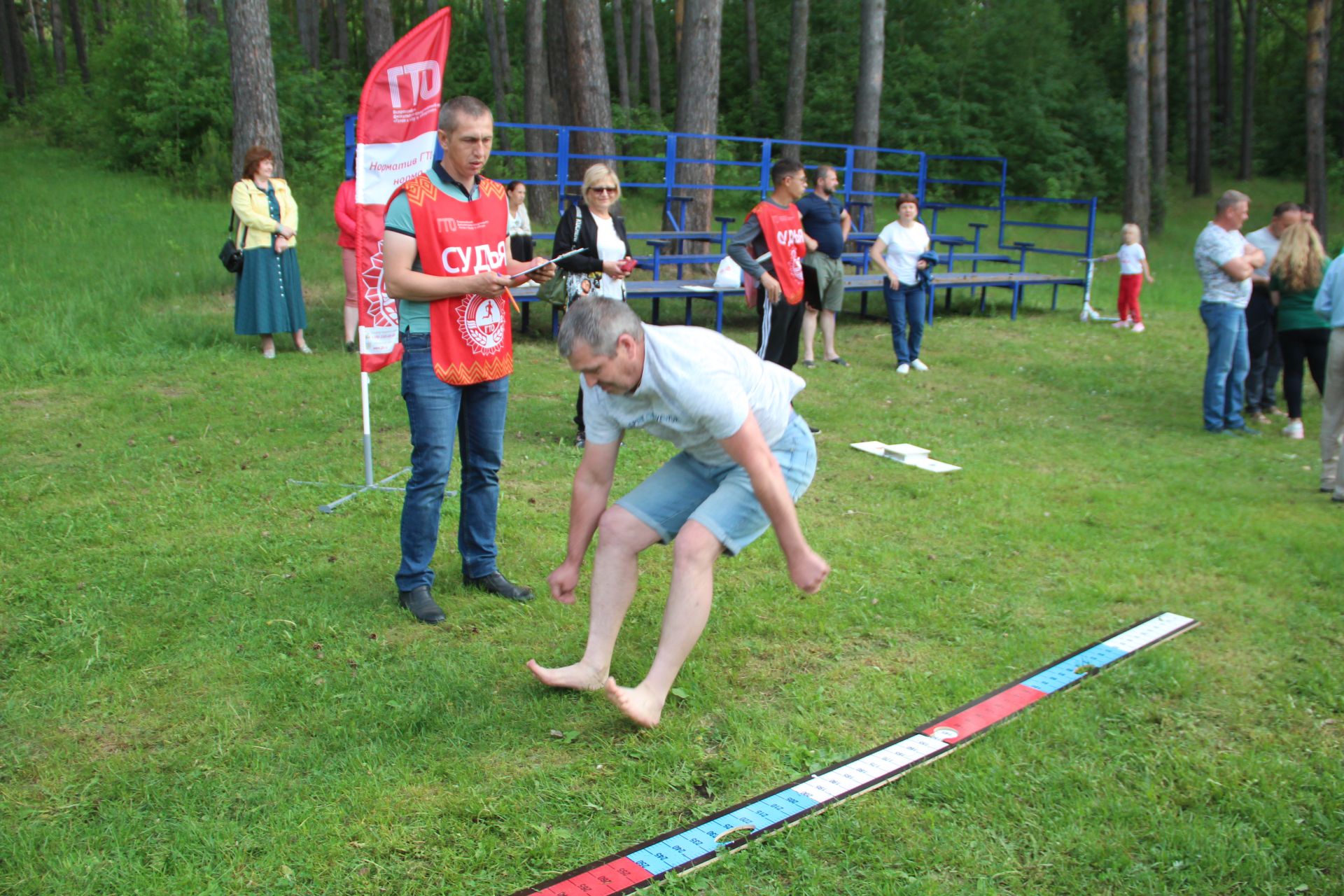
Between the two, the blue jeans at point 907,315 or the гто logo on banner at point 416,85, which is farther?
the blue jeans at point 907,315

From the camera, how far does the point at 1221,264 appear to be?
7812mm

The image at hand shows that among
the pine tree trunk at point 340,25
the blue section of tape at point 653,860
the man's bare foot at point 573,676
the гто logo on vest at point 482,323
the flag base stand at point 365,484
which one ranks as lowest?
the blue section of tape at point 653,860

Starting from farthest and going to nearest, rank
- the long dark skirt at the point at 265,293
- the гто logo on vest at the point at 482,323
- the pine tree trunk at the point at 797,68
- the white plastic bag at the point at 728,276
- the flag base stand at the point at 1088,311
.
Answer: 1. the pine tree trunk at the point at 797,68
2. the flag base stand at the point at 1088,311
3. the white plastic bag at the point at 728,276
4. the long dark skirt at the point at 265,293
5. the гто logo on vest at the point at 482,323

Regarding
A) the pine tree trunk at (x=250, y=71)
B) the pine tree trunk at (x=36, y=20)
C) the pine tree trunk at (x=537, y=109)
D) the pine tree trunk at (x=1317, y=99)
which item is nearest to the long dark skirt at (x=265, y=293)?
the pine tree trunk at (x=250, y=71)

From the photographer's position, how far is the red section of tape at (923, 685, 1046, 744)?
3.45 m

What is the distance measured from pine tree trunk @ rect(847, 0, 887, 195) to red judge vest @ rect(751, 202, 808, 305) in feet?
33.3

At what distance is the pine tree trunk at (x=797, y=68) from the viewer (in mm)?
26047

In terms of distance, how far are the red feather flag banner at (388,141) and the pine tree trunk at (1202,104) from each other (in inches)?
1190

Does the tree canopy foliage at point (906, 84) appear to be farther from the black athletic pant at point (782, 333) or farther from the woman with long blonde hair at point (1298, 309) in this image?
the woman with long blonde hair at point (1298, 309)

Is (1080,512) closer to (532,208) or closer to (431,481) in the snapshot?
(431,481)

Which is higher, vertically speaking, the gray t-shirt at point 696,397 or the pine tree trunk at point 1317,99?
the pine tree trunk at point 1317,99

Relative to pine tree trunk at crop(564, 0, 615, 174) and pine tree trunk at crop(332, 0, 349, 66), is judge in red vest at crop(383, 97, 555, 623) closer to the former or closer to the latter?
pine tree trunk at crop(564, 0, 615, 174)

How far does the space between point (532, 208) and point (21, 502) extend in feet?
46.3

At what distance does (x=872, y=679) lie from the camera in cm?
387
